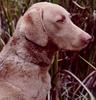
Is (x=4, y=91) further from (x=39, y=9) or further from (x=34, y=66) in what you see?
(x=39, y=9)

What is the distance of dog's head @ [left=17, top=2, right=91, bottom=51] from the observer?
400 cm

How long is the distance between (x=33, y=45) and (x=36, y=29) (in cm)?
13

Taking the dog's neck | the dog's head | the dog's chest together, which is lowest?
the dog's chest

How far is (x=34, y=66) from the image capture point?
4066mm

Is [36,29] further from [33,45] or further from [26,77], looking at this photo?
[26,77]

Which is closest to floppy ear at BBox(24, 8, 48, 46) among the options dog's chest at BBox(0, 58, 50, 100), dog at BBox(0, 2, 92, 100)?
dog at BBox(0, 2, 92, 100)

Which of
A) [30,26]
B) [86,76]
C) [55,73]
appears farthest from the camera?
[86,76]

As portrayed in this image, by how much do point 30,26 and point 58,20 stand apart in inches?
8.7

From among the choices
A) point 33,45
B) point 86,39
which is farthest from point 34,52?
point 86,39

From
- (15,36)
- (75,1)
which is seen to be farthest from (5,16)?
(15,36)

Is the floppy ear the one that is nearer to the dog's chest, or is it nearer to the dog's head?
the dog's head

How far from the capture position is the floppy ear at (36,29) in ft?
13.1

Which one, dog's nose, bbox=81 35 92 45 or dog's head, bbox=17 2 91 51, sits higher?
dog's head, bbox=17 2 91 51

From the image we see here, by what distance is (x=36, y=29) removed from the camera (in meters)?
4.00
